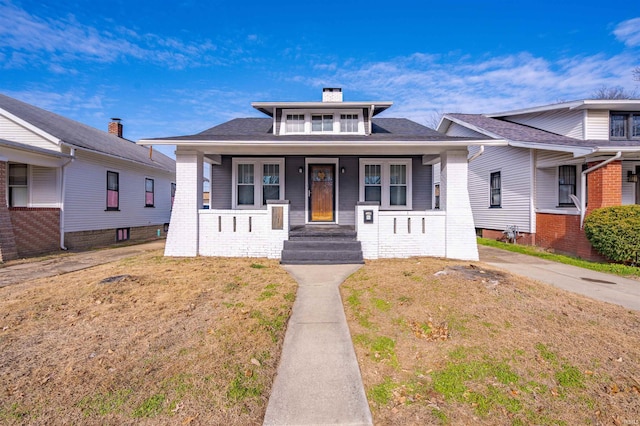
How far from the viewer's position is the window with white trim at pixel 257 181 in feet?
34.9

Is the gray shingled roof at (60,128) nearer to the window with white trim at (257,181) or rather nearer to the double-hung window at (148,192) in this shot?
the double-hung window at (148,192)

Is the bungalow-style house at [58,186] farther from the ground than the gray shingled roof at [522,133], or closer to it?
closer to it

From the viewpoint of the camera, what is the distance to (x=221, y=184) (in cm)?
1071

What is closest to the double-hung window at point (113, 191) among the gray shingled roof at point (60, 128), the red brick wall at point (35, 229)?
the gray shingled roof at point (60, 128)

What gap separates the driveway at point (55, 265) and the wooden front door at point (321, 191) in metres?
6.41

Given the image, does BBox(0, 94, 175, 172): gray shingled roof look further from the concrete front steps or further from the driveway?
the concrete front steps

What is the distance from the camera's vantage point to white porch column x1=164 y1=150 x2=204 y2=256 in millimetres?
8555

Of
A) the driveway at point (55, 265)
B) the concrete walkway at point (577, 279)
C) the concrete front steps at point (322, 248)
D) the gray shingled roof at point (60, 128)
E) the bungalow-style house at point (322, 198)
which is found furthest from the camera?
the gray shingled roof at point (60, 128)

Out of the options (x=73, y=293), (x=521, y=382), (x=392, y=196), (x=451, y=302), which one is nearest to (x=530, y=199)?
(x=392, y=196)

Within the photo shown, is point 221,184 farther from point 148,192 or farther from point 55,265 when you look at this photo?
point 148,192

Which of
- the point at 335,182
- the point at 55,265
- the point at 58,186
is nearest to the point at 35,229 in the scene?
the point at 58,186

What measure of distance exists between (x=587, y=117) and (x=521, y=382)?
1353 centimetres

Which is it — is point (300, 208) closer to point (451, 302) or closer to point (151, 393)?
point (451, 302)

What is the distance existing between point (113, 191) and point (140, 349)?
40.8 feet
